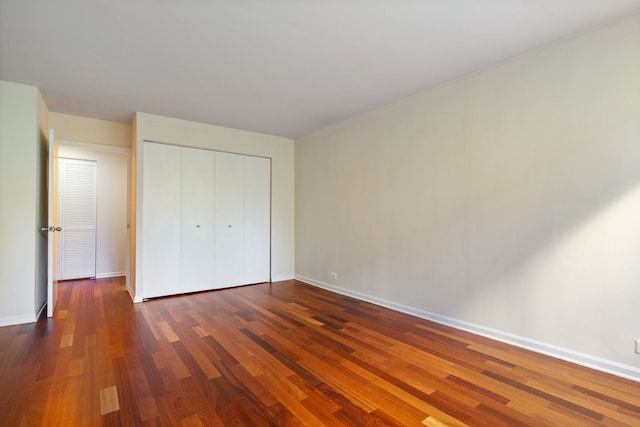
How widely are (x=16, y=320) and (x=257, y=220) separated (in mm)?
3101

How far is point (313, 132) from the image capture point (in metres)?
5.15

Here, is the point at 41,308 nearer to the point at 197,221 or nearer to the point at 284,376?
the point at 197,221

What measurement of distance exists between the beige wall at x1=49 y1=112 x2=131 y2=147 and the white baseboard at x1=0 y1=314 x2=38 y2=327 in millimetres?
2296

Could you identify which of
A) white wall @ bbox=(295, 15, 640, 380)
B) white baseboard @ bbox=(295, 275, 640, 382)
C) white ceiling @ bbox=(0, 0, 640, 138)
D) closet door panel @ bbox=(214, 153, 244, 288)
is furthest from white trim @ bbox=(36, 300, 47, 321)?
white baseboard @ bbox=(295, 275, 640, 382)

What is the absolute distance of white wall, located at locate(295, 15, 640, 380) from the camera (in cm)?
221

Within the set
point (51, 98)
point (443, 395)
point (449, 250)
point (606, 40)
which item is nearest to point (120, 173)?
point (51, 98)

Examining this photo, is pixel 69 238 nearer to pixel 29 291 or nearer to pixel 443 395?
pixel 29 291

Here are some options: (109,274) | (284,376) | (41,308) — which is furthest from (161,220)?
(284,376)

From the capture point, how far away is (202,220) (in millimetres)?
4637

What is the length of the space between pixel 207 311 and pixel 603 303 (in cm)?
378

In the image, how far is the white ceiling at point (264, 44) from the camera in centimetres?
207

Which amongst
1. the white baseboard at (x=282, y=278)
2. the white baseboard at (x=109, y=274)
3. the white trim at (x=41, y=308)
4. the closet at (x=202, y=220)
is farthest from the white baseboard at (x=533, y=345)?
the white baseboard at (x=109, y=274)

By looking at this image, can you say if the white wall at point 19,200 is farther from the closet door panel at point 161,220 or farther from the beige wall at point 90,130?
the closet door panel at point 161,220

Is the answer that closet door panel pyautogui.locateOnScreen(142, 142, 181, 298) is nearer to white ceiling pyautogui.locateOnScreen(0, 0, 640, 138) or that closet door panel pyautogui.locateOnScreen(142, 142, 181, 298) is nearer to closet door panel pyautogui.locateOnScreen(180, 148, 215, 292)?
closet door panel pyautogui.locateOnScreen(180, 148, 215, 292)
